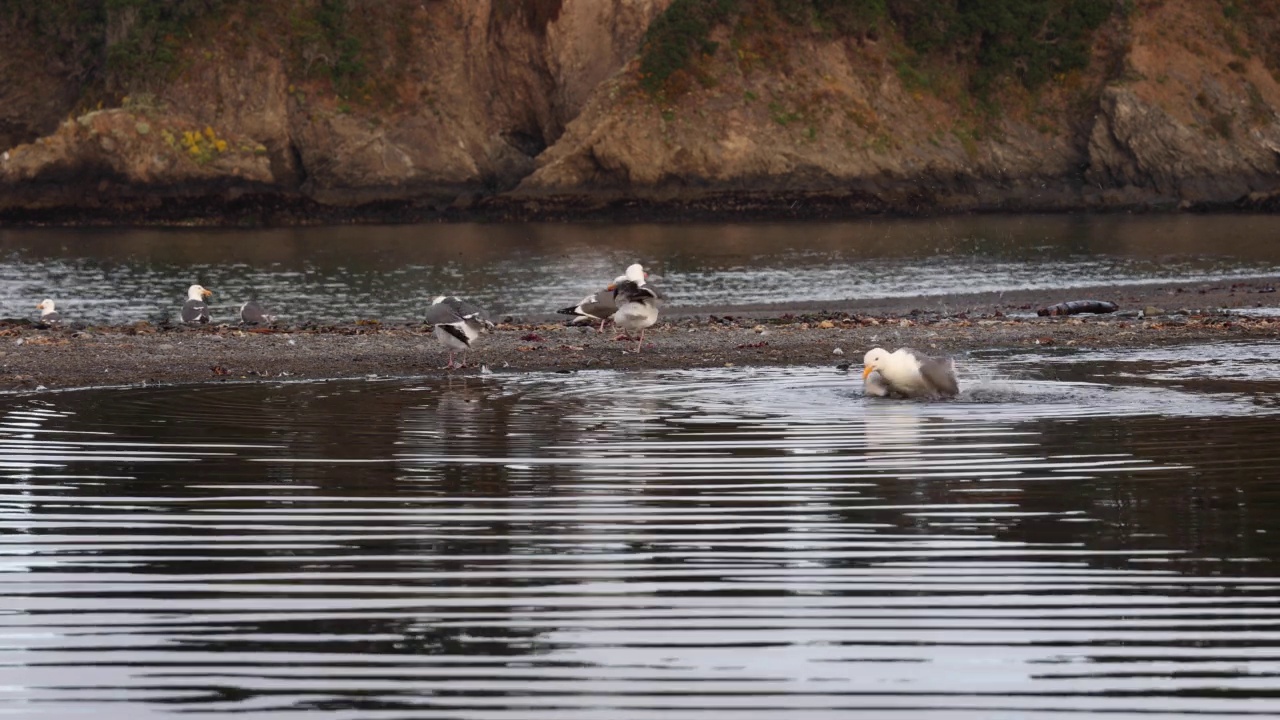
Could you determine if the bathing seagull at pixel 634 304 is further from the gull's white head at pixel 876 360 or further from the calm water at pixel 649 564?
the calm water at pixel 649 564

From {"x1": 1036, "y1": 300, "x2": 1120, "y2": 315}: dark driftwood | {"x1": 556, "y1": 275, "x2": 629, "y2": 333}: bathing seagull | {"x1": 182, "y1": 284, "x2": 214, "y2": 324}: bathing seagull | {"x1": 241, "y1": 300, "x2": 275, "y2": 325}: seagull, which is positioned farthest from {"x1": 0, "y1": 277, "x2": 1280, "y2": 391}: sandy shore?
{"x1": 182, "y1": 284, "x2": 214, "y2": 324}: bathing seagull

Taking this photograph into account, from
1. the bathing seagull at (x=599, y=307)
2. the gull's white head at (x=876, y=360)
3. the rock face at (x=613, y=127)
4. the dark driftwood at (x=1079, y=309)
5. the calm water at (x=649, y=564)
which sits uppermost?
the rock face at (x=613, y=127)

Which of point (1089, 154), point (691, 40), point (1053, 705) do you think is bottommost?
point (1053, 705)

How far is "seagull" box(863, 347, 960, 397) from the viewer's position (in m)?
15.3

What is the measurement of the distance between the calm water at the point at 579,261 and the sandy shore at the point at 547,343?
24.1 ft

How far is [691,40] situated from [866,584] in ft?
206

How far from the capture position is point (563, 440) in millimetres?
13281

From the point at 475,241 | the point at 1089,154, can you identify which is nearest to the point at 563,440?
the point at 475,241

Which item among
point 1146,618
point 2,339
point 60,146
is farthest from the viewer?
point 60,146

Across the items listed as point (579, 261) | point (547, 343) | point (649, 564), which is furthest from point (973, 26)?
point (649, 564)

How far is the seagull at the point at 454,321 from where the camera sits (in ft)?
61.8

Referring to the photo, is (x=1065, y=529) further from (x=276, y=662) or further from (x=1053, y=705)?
(x=276, y=662)

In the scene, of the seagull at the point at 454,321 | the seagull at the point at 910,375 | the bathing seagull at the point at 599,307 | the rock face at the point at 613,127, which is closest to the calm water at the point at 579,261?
the rock face at the point at 613,127

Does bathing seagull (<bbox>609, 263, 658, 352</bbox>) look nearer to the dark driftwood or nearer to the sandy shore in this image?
the sandy shore
